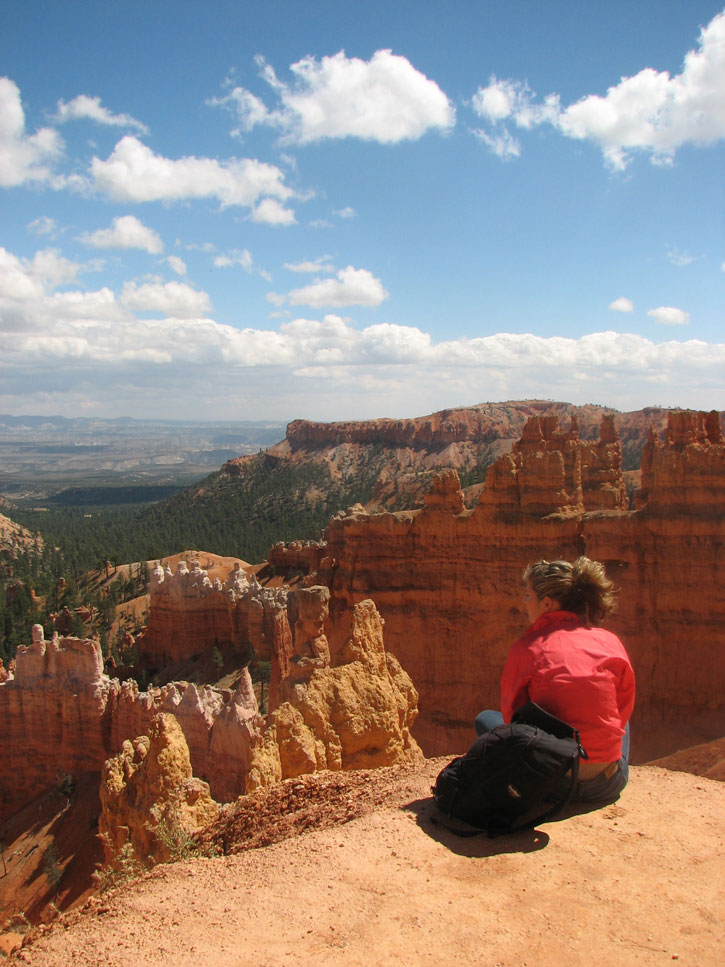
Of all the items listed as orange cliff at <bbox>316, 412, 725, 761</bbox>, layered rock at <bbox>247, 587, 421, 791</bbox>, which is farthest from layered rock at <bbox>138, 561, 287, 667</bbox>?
layered rock at <bbox>247, 587, 421, 791</bbox>

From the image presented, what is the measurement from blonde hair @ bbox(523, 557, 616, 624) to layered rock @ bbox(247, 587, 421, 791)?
4565 millimetres

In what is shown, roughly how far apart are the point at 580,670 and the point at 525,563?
16098 mm

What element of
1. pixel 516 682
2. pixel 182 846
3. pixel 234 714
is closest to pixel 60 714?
pixel 234 714

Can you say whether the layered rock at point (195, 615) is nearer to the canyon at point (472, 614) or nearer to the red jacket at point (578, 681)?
the canyon at point (472, 614)

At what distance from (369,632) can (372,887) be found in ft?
19.9

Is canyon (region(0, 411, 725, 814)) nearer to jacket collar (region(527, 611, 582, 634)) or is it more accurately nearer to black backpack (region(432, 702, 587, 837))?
black backpack (region(432, 702, 587, 837))

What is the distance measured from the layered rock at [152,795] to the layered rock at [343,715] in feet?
3.76

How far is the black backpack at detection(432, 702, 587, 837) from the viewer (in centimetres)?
489

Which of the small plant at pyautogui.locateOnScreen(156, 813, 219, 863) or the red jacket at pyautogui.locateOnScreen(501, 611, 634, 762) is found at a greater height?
the red jacket at pyautogui.locateOnScreen(501, 611, 634, 762)

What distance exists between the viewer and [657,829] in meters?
5.30

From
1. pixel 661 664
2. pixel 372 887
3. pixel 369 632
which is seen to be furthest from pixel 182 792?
pixel 661 664

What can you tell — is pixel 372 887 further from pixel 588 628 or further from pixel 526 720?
pixel 588 628

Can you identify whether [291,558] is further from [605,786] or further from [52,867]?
[605,786]

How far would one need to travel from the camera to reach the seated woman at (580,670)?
5164mm
